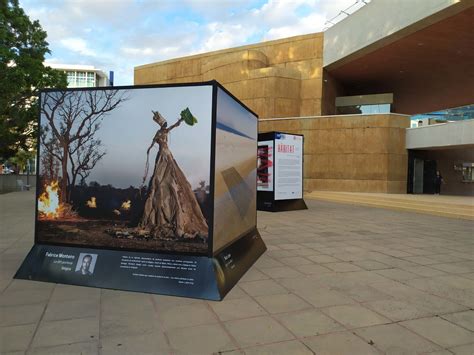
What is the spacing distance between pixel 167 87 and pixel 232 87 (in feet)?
79.6

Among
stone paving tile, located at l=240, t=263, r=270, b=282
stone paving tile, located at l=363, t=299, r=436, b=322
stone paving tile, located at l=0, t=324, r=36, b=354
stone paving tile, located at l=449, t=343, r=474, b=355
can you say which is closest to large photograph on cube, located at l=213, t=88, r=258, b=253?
stone paving tile, located at l=240, t=263, r=270, b=282

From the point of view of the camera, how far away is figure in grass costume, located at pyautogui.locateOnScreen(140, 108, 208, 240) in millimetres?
4676

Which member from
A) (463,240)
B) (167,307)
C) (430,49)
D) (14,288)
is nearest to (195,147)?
(167,307)

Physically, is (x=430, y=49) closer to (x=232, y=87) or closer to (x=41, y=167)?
(x=232, y=87)

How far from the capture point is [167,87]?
477 cm

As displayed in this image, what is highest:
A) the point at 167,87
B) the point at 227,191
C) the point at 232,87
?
the point at 232,87

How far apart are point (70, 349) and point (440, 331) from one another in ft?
11.0

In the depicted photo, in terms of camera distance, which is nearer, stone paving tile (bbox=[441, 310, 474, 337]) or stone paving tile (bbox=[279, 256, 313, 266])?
stone paving tile (bbox=[441, 310, 474, 337])

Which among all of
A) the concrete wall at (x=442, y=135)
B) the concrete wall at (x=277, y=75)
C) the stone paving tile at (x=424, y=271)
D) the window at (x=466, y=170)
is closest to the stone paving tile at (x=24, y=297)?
the stone paving tile at (x=424, y=271)

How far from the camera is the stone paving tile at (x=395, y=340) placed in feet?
10.8

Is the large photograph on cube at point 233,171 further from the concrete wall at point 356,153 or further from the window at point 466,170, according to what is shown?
the window at point 466,170

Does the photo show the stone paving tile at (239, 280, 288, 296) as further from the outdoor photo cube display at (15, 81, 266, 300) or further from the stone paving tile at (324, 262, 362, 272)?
the stone paving tile at (324, 262, 362, 272)

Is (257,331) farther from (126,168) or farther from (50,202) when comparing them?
(50,202)

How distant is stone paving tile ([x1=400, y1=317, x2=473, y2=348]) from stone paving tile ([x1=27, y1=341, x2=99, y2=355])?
292 cm
